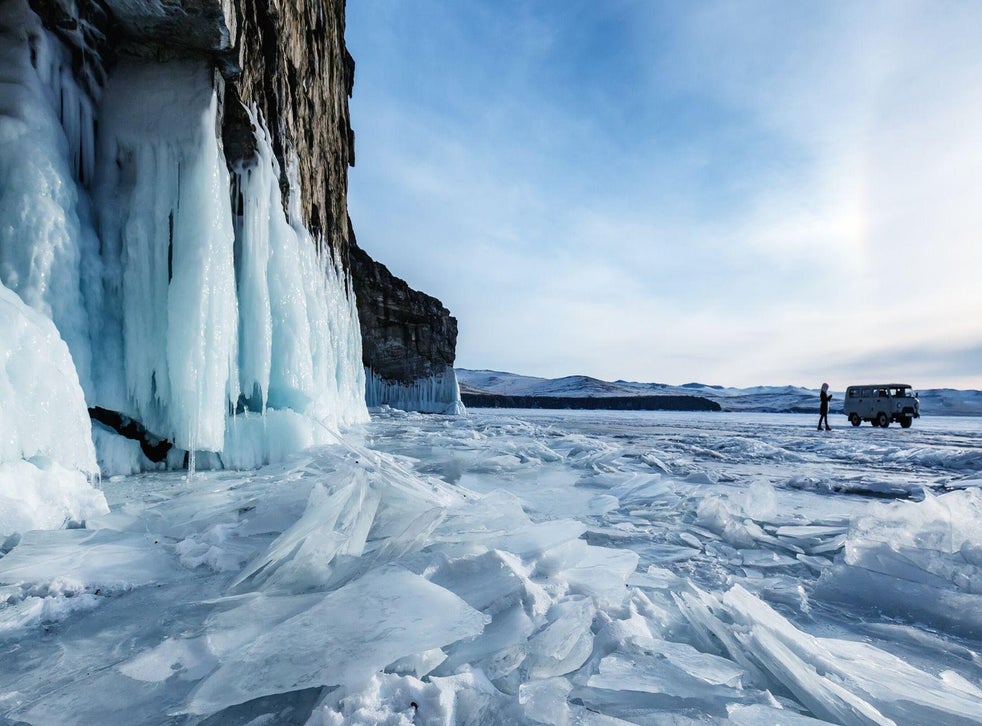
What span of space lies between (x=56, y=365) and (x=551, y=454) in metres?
4.28

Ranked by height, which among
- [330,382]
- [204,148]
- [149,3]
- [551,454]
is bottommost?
[551,454]

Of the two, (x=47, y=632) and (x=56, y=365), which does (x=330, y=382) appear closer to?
(x=56, y=365)

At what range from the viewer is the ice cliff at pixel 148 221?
3.06 meters

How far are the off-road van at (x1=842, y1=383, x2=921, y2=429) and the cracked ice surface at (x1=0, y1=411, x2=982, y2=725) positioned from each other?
50.6ft

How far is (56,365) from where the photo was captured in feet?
6.63

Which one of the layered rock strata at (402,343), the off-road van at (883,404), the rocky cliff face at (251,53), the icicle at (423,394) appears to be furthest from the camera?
the icicle at (423,394)

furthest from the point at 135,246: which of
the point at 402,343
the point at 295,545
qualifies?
the point at 402,343

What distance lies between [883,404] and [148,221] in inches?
746

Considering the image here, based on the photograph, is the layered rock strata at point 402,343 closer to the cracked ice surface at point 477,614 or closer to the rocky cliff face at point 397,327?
the rocky cliff face at point 397,327

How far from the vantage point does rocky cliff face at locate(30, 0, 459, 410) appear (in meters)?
3.31

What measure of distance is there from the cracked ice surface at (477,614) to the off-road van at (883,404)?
15435 mm

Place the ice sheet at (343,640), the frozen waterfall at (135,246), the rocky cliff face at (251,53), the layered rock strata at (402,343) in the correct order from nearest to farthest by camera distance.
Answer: the ice sheet at (343,640) → the frozen waterfall at (135,246) → the rocky cliff face at (251,53) → the layered rock strata at (402,343)

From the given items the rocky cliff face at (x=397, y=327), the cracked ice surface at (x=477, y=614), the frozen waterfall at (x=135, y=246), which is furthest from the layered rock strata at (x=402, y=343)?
the cracked ice surface at (x=477, y=614)

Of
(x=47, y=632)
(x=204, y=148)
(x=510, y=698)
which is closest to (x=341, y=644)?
(x=510, y=698)
